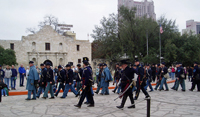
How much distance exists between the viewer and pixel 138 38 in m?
35.2

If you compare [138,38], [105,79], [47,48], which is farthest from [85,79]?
[47,48]

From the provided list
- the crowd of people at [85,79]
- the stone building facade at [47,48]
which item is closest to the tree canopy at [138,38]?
the stone building facade at [47,48]

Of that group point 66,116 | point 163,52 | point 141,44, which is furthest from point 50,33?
point 66,116

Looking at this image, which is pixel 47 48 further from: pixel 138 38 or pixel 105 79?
pixel 105 79

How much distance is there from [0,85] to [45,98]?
7.49 ft

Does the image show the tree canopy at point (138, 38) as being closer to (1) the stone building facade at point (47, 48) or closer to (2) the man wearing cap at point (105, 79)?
(1) the stone building facade at point (47, 48)

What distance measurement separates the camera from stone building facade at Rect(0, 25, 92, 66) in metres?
34.8

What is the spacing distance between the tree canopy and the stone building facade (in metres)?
5.58

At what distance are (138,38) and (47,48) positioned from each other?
18557 millimetres

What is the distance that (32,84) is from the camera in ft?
29.1

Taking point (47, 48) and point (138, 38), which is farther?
point (47, 48)

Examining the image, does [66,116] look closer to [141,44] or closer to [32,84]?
[32,84]

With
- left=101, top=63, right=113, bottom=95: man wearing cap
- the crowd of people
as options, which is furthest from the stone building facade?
left=101, top=63, right=113, bottom=95: man wearing cap

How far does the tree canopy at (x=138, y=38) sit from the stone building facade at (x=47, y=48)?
5577 mm
